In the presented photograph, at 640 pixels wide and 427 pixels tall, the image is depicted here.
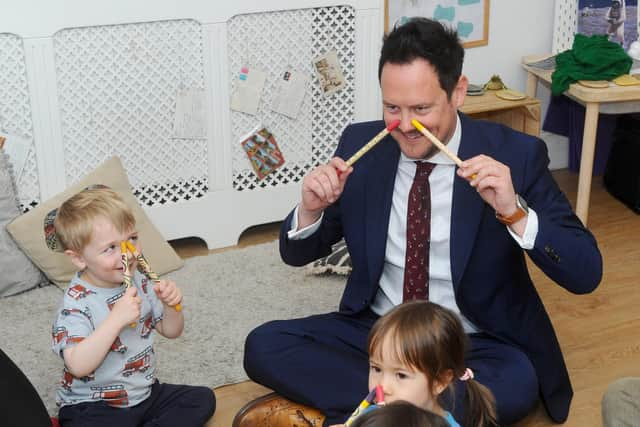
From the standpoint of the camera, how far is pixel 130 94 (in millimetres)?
3299

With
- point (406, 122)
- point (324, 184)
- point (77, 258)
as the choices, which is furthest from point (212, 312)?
point (406, 122)

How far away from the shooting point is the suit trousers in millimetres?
2334

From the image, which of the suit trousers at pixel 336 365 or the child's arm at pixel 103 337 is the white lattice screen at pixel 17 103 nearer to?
the suit trousers at pixel 336 365

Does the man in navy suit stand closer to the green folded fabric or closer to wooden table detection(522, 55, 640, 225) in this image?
wooden table detection(522, 55, 640, 225)

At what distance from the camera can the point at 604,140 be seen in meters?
4.29

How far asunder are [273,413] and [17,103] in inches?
55.3

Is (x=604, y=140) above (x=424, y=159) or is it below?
below

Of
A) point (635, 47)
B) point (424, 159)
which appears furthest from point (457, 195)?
point (635, 47)

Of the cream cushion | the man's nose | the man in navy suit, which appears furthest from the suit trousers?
the cream cushion

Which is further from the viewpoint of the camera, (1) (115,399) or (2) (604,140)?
(2) (604,140)

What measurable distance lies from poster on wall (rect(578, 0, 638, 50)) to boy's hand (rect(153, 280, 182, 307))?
247 cm

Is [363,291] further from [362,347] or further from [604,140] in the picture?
[604,140]

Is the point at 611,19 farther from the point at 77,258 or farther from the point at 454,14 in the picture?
the point at 77,258

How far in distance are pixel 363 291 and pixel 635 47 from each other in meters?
2.00
